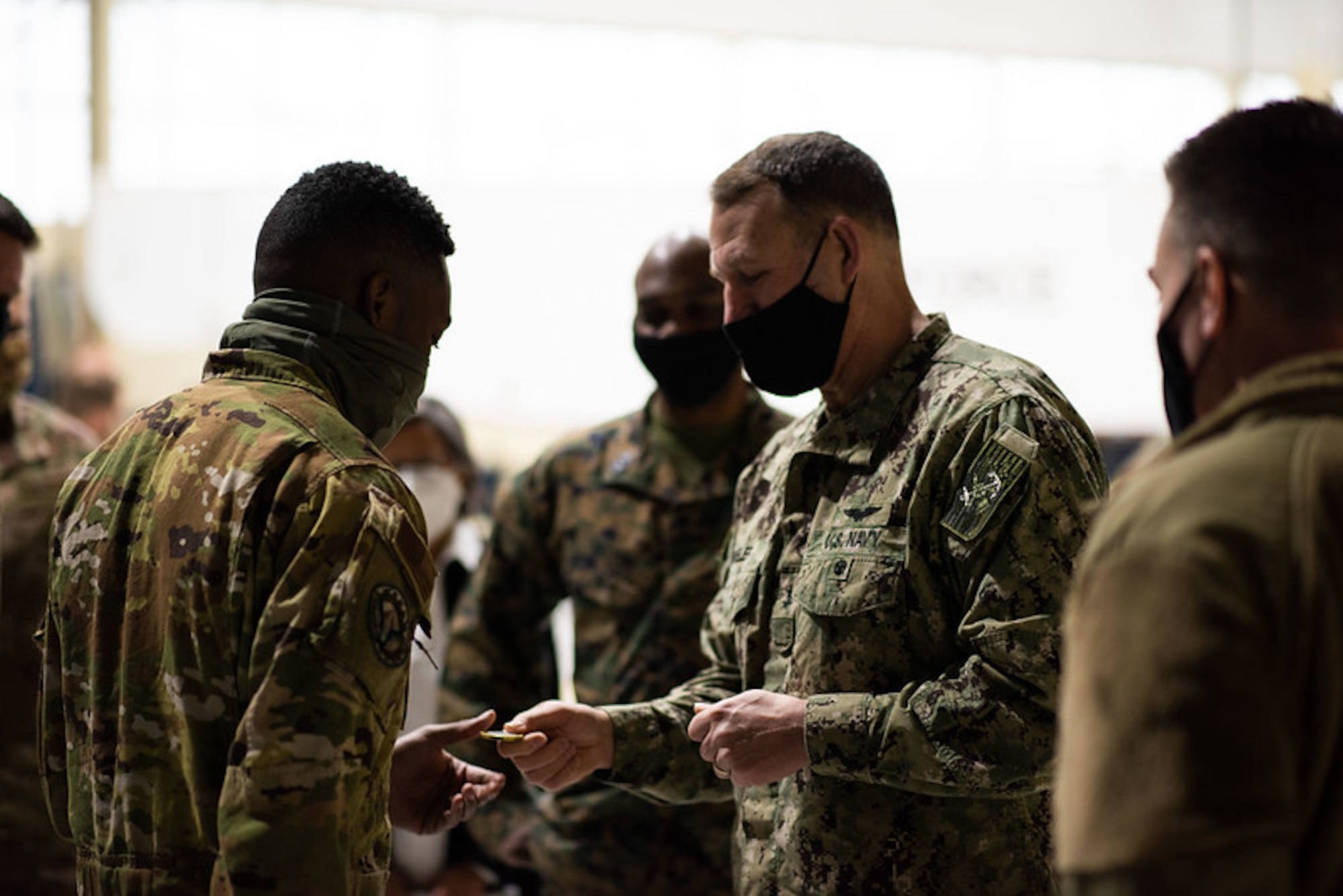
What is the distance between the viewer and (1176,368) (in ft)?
4.38

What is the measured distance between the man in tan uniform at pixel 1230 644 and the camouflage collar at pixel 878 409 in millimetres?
943

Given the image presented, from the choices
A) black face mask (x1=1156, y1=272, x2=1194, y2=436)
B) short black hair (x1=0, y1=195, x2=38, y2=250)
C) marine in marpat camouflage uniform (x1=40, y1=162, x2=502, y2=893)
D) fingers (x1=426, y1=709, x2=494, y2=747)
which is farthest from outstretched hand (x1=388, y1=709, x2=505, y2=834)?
short black hair (x1=0, y1=195, x2=38, y2=250)

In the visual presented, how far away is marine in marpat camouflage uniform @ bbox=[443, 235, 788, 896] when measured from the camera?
2979 mm

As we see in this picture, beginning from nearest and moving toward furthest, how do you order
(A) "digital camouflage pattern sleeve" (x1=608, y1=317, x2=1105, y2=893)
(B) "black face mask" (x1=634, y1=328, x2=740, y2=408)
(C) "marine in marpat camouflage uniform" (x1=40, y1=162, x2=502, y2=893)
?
(C) "marine in marpat camouflage uniform" (x1=40, y1=162, x2=502, y2=893), (A) "digital camouflage pattern sleeve" (x1=608, y1=317, x2=1105, y2=893), (B) "black face mask" (x1=634, y1=328, x2=740, y2=408)

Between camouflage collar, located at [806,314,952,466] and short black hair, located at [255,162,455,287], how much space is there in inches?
26.4

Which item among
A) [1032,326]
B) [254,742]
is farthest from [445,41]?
[254,742]

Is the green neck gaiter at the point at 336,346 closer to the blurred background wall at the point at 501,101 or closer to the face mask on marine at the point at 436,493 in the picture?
the face mask on marine at the point at 436,493

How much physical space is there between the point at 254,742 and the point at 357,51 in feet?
16.6

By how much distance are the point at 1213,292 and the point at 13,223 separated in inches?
101

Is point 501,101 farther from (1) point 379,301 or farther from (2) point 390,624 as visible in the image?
(2) point 390,624

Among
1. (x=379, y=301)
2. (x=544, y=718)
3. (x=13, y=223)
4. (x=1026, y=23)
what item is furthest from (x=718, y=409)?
(x=1026, y=23)

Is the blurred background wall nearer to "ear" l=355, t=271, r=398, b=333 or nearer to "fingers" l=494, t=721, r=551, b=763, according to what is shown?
"fingers" l=494, t=721, r=551, b=763

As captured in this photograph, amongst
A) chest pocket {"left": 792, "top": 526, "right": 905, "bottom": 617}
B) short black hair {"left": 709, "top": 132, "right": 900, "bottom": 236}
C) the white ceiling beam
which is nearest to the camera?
chest pocket {"left": 792, "top": 526, "right": 905, "bottom": 617}

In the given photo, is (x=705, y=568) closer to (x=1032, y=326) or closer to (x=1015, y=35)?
(x=1032, y=326)
